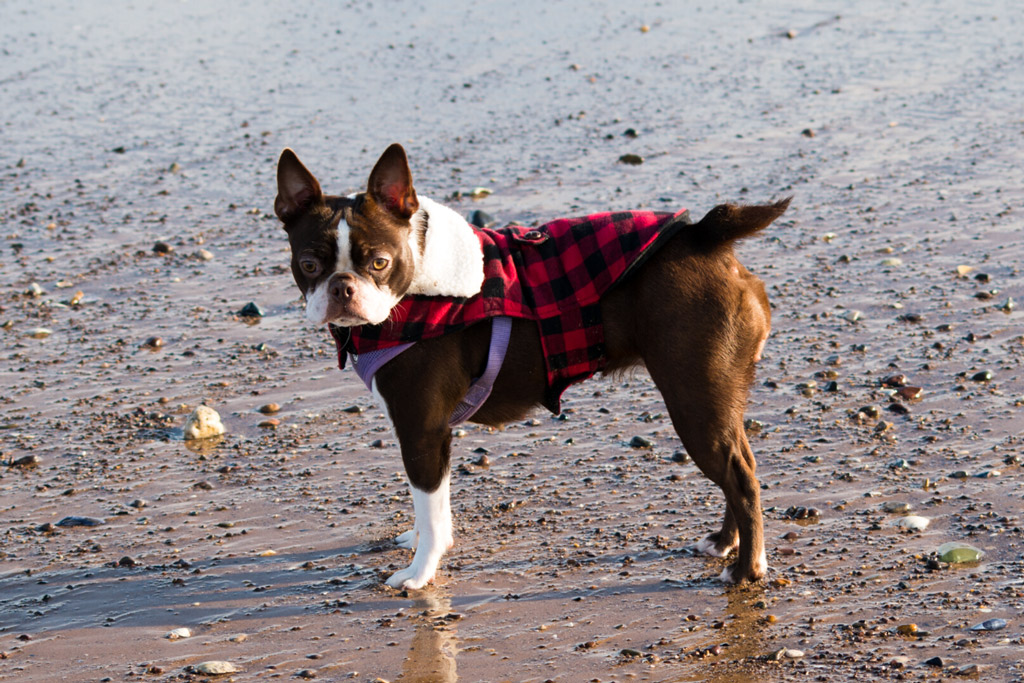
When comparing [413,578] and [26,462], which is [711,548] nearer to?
[413,578]

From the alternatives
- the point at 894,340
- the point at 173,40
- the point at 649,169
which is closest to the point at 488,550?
the point at 894,340

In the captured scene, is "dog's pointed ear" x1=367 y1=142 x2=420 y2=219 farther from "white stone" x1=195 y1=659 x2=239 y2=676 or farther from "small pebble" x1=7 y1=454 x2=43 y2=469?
"small pebble" x1=7 y1=454 x2=43 y2=469

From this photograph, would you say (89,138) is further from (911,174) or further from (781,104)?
(911,174)

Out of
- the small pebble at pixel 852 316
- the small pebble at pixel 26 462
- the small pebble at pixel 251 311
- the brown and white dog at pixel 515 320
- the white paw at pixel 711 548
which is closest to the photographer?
the brown and white dog at pixel 515 320

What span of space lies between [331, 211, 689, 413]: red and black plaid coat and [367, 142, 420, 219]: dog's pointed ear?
39 cm

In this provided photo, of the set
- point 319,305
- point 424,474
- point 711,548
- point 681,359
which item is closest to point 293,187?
point 319,305

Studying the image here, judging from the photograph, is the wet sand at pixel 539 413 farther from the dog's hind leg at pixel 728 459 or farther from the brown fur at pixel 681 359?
the brown fur at pixel 681 359

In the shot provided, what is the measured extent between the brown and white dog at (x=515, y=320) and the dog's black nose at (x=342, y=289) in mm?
13

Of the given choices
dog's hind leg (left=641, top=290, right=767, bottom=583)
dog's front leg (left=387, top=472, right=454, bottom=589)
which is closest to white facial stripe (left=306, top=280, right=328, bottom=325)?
dog's front leg (left=387, top=472, right=454, bottom=589)

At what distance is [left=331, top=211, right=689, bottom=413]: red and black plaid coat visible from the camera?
517cm

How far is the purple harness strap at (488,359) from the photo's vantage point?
5.20m

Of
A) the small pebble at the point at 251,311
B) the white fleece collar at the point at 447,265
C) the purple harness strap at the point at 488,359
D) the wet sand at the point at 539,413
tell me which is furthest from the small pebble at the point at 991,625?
the small pebble at the point at 251,311

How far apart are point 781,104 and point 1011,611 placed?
8.92 m

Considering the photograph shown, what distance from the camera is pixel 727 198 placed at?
10312mm
